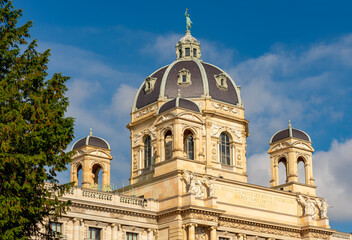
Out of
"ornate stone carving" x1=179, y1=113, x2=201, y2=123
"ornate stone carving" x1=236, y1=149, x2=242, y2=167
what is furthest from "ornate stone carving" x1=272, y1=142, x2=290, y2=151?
"ornate stone carving" x1=179, y1=113, x2=201, y2=123

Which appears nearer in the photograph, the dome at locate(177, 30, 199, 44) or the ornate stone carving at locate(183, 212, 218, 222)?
Result: the ornate stone carving at locate(183, 212, 218, 222)

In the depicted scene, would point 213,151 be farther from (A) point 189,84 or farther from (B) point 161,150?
(B) point 161,150

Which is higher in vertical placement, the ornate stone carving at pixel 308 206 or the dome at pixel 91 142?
the dome at pixel 91 142

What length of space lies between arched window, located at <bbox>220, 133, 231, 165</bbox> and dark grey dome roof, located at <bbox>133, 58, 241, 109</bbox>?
13.6 feet

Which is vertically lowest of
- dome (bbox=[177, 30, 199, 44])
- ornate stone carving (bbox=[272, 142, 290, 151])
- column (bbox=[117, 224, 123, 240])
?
column (bbox=[117, 224, 123, 240])

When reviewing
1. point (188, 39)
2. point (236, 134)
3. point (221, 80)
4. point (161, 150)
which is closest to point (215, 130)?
point (236, 134)

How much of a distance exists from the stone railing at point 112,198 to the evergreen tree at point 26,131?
653 inches

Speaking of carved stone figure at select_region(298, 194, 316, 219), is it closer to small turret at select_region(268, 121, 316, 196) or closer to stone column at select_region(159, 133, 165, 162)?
small turret at select_region(268, 121, 316, 196)

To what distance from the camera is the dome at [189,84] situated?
73.8 m

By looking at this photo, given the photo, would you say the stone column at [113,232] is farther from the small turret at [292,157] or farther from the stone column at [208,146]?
the small turret at [292,157]

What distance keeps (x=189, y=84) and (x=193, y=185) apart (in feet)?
56.7

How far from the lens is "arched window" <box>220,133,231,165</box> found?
7250cm

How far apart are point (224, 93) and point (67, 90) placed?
37240 mm

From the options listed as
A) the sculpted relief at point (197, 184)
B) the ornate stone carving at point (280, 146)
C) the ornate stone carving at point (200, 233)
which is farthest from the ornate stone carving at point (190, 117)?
the ornate stone carving at point (280, 146)
